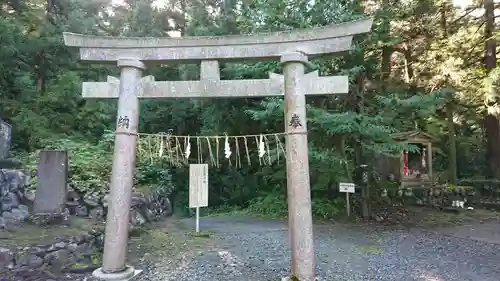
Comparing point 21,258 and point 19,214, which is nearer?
point 21,258

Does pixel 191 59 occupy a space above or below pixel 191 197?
above

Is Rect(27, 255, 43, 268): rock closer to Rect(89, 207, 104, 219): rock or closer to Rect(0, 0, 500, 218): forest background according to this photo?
Rect(89, 207, 104, 219): rock

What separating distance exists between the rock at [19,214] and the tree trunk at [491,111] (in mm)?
12898

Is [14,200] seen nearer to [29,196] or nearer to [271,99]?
[29,196]

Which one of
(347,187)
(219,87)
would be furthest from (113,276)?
(347,187)

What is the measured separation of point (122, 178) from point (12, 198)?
118 inches

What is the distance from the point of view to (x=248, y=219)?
431 inches

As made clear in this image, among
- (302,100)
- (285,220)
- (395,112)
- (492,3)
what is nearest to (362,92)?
(395,112)

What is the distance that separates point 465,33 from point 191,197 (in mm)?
11067

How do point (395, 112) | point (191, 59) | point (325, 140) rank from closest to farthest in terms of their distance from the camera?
point (191, 59)
point (395, 112)
point (325, 140)

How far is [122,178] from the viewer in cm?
499

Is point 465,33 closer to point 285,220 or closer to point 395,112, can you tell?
point 395,112

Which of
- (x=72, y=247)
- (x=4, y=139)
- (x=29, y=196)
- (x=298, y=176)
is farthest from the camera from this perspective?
(x=4, y=139)

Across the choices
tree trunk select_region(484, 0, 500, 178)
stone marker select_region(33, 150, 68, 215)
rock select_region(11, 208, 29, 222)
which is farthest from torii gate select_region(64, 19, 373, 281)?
tree trunk select_region(484, 0, 500, 178)
